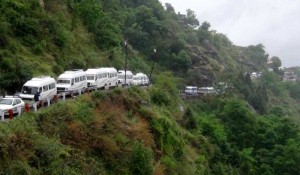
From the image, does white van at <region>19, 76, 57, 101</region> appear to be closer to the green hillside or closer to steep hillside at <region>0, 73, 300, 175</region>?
steep hillside at <region>0, 73, 300, 175</region>

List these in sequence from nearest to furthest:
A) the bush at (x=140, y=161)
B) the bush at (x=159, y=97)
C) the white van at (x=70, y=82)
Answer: the bush at (x=140, y=161)
the white van at (x=70, y=82)
the bush at (x=159, y=97)

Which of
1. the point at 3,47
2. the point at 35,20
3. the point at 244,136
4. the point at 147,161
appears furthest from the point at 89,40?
the point at 147,161

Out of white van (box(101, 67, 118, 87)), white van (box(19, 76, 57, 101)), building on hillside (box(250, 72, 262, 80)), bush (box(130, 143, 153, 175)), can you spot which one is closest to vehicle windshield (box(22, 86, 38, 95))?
white van (box(19, 76, 57, 101))

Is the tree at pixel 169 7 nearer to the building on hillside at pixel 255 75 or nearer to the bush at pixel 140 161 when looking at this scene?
the building on hillside at pixel 255 75

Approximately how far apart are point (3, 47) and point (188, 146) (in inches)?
792

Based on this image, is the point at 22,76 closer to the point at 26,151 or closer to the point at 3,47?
the point at 3,47

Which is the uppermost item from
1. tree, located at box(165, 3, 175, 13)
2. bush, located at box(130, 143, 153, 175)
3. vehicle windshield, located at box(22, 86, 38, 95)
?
tree, located at box(165, 3, 175, 13)

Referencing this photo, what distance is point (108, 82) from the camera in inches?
1735

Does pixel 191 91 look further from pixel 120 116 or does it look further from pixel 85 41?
pixel 120 116

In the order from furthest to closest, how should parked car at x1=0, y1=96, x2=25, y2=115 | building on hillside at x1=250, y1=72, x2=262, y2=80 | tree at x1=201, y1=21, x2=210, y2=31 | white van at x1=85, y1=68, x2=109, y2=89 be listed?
tree at x1=201, y1=21, x2=210, y2=31
building on hillside at x1=250, y1=72, x2=262, y2=80
white van at x1=85, y1=68, x2=109, y2=89
parked car at x1=0, y1=96, x2=25, y2=115

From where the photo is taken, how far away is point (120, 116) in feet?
107

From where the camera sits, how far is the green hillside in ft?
78.3

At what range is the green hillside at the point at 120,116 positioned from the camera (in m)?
23.9

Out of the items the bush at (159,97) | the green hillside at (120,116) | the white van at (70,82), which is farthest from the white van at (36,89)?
the bush at (159,97)
